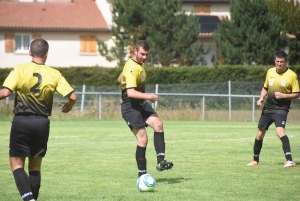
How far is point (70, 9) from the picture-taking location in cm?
6781

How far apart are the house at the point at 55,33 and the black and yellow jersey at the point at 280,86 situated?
166 feet

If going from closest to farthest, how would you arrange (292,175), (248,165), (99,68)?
(292,175) → (248,165) → (99,68)

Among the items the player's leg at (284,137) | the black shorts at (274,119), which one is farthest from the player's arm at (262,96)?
the player's leg at (284,137)

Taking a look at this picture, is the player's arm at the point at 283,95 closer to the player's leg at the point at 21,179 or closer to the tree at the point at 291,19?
the player's leg at the point at 21,179

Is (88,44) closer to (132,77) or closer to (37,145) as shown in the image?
(132,77)

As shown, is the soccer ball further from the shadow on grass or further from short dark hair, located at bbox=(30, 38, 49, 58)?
short dark hair, located at bbox=(30, 38, 49, 58)

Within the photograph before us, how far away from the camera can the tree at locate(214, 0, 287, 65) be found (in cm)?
4988

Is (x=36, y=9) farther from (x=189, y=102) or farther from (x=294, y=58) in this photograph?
(x=189, y=102)

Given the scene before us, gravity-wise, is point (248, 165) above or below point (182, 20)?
below

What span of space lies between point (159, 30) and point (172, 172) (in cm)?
4056

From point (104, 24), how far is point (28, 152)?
186 feet

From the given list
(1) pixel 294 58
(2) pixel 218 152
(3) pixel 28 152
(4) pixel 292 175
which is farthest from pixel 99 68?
(3) pixel 28 152

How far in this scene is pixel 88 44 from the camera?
65.9 metres

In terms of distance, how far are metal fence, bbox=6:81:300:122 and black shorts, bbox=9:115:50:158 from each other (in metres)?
25.2
